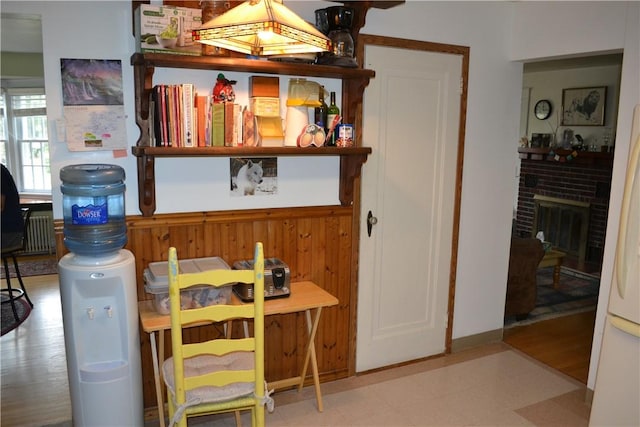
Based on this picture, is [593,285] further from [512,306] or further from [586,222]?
[512,306]

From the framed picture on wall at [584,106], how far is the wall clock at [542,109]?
22cm

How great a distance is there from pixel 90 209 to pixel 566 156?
5591 millimetres

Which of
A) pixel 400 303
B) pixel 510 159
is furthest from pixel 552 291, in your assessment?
pixel 400 303

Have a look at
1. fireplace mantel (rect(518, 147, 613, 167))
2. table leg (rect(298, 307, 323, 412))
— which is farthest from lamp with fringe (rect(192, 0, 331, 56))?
fireplace mantel (rect(518, 147, 613, 167))

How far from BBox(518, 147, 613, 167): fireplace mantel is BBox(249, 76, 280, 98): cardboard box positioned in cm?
453

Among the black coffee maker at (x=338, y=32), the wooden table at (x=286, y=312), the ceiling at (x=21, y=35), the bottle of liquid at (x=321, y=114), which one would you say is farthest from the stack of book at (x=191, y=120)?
the ceiling at (x=21, y=35)

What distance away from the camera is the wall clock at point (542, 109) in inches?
255

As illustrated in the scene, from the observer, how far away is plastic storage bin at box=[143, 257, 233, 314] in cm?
235

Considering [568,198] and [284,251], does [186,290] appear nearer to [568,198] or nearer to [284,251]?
[284,251]

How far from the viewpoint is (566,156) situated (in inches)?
239

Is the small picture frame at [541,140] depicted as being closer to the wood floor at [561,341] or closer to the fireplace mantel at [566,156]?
the fireplace mantel at [566,156]

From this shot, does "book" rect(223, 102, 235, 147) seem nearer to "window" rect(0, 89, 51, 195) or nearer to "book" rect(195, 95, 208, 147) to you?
"book" rect(195, 95, 208, 147)

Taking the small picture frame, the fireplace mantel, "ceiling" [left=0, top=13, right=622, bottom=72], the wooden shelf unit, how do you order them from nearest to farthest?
the wooden shelf unit, "ceiling" [left=0, top=13, right=622, bottom=72], the fireplace mantel, the small picture frame

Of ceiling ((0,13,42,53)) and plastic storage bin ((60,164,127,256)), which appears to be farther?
ceiling ((0,13,42,53))
